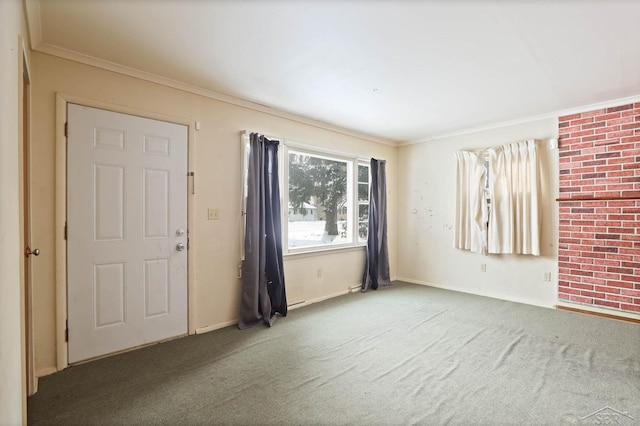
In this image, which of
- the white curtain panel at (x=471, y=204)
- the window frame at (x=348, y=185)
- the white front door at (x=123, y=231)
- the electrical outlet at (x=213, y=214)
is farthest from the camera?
the white curtain panel at (x=471, y=204)

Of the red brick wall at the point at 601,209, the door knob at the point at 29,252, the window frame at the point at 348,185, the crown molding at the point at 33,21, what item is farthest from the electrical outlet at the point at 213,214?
the red brick wall at the point at 601,209

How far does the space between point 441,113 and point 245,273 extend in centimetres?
298

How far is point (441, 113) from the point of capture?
3885 millimetres

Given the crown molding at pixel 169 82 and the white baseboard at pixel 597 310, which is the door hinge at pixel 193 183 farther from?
the white baseboard at pixel 597 310

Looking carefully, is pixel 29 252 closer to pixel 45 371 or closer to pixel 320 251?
pixel 45 371

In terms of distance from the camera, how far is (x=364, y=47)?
91.8 inches

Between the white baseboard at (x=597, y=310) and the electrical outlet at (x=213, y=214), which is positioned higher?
the electrical outlet at (x=213, y=214)

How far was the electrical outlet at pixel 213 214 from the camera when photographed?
319 cm

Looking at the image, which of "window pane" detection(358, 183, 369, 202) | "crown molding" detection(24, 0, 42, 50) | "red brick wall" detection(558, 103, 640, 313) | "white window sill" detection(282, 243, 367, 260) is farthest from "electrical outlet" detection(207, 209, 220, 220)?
"red brick wall" detection(558, 103, 640, 313)

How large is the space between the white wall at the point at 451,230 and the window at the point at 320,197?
868mm

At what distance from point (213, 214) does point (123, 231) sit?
0.81 metres

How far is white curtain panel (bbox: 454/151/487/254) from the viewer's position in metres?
4.42

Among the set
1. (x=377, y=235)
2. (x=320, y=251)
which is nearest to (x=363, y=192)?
(x=377, y=235)

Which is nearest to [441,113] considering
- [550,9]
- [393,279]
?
[550,9]
